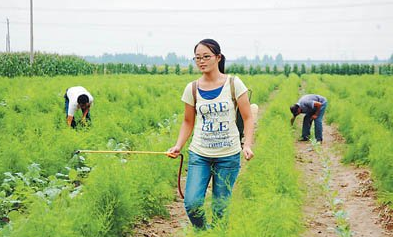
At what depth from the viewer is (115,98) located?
1564 centimetres

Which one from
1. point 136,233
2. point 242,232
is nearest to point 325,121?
point 136,233

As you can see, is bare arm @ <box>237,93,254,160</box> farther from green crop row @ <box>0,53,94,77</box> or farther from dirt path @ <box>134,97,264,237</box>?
green crop row @ <box>0,53,94,77</box>

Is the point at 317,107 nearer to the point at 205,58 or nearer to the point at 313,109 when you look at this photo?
the point at 313,109

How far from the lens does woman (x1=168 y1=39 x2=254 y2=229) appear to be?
13.3ft

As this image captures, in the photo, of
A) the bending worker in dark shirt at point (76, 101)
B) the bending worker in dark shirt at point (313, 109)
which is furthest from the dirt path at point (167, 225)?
the bending worker in dark shirt at point (313, 109)

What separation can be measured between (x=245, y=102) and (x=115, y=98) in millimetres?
11883

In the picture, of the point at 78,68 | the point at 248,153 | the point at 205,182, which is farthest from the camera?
the point at 78,68

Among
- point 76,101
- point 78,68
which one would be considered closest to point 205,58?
point 76,101

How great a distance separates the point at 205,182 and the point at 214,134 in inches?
16.2

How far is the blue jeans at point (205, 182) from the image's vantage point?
13.6ft

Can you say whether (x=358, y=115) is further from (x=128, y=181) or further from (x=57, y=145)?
(x=128, y=181)

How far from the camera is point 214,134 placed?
4074 millimetres

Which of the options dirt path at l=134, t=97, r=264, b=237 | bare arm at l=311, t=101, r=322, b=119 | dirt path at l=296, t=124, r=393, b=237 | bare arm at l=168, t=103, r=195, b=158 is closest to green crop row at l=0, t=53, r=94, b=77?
bare arm at l=311, t=101, r=322, b=119

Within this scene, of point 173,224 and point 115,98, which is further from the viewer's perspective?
point 115,98
